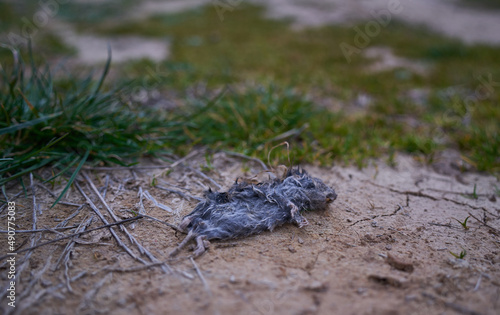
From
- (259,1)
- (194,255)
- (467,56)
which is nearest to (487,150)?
(194,255)

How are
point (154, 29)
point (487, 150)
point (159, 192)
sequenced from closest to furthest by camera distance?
point (159, 192) < point (487, 150) < point (154, 29)

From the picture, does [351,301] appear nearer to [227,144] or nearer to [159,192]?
[159,192]

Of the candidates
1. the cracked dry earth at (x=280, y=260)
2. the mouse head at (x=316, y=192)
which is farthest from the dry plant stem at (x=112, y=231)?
the mouse head at (x=316, y=192)

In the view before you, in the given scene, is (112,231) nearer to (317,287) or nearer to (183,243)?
(183,243)

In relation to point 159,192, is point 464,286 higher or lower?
higher

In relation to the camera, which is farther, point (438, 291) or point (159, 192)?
point (159, 192)

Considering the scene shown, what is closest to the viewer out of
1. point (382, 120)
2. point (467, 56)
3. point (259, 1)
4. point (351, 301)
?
point (351, 301)

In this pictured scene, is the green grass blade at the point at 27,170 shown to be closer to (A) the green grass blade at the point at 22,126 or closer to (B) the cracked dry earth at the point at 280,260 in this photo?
(B) the cracked dry earth at the point at 280,260
